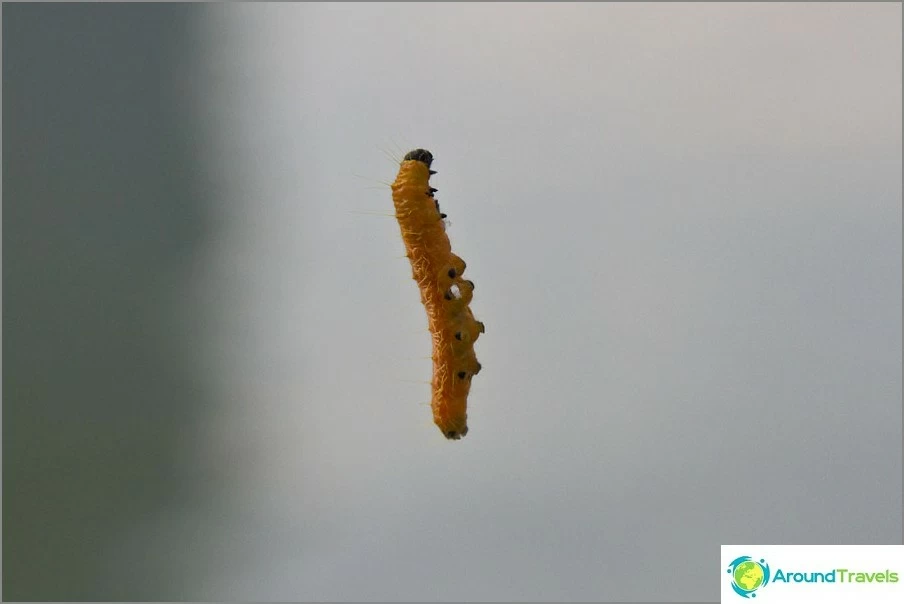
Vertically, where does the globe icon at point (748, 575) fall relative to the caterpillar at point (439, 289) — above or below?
below

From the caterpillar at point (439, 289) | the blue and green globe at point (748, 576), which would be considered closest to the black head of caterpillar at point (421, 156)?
the caterpillar at point (439, 289)

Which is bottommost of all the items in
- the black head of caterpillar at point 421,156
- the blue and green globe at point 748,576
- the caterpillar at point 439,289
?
the blue and green globe at point 748,576

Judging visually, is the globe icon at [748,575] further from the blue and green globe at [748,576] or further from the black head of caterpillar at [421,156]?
the black head of caterpillar at [421,156]

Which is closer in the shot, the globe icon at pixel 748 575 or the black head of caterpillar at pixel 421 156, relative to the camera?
the black head of caterpillar at pixel 421 156

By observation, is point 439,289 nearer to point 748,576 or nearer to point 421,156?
point 421,156

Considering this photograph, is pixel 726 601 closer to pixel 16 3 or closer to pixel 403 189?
pixel 403 189
